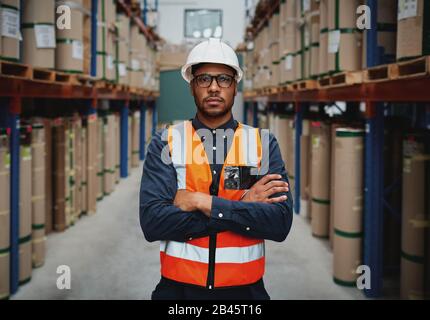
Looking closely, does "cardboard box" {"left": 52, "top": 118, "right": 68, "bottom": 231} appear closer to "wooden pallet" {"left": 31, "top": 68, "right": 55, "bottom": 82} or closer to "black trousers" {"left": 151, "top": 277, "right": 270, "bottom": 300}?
"wooden pallet" {"left": 31, "top": 68, "right": 55, "bottom": 82}

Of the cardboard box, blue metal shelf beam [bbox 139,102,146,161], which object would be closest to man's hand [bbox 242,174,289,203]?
the cardboard box

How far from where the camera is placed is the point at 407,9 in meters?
2.89

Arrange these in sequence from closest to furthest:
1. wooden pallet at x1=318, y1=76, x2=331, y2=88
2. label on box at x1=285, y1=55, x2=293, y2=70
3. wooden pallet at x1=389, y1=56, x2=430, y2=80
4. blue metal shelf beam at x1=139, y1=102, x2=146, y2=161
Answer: wooden pallet at x1=389, y1=56, x2=430, y2=80 < wooden pallet at x1=318, y1=76, x2=331, y2=88 < label on box at x1=285, y1=55, x2=293, y2=70 < blue metal shelf beam at x1=139, y1=102, x2=146, y2=161

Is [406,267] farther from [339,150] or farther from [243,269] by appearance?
[243,269]

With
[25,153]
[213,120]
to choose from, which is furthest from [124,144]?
[213,120]

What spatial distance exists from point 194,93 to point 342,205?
87.0 inches

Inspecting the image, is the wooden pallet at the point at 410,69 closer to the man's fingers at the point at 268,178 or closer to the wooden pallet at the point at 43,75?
the man's fingers at the point at 268,178

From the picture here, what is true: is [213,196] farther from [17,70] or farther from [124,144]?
[124,144]

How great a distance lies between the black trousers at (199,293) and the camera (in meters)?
1.89

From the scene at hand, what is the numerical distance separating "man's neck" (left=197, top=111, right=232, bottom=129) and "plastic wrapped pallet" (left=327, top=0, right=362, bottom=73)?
2.33 meters

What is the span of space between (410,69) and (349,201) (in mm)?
1273

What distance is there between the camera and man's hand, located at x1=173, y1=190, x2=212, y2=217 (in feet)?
5.96

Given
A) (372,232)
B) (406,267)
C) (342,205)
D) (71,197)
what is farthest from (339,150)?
(71,197)

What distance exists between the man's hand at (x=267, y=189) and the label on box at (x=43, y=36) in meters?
2.90
